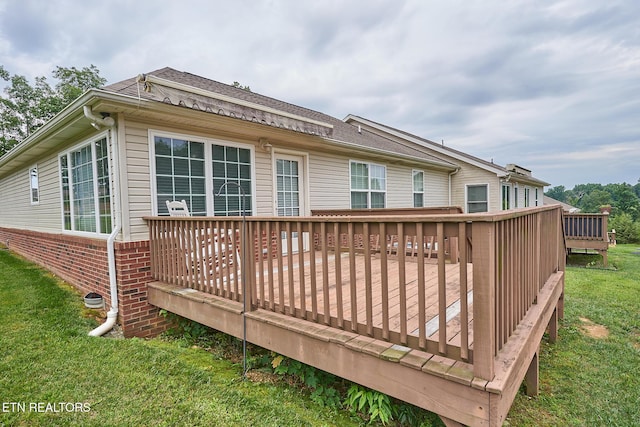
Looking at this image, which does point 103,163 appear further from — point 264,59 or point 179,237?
point 264,59

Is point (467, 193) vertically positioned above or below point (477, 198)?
above

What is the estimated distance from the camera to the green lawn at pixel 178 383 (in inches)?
92.7

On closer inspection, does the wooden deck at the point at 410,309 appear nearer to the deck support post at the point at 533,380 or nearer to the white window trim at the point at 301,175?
the deck support post at the point at 533,380

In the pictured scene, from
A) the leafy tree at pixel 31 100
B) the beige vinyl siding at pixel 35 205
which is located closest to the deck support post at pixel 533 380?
the beige vinyl siding at pixel 35 205

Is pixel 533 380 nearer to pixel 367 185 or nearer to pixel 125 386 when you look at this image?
pixel 125 386

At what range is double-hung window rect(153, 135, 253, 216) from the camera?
4.53 meters

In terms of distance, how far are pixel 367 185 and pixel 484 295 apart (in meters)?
7.01

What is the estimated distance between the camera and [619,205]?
147 feet

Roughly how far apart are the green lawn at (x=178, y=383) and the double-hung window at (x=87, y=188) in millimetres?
1356

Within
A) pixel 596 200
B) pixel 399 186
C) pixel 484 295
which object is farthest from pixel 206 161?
pixel 596 200

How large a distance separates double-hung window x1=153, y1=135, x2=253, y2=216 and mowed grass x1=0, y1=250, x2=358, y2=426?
6.25 feet

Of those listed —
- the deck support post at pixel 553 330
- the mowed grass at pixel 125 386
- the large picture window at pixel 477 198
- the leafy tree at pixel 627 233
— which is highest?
the large picture window at pixel 477 198

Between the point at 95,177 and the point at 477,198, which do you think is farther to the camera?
the point at 477,198

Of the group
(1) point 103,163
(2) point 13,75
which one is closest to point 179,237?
(1) point 103,163
